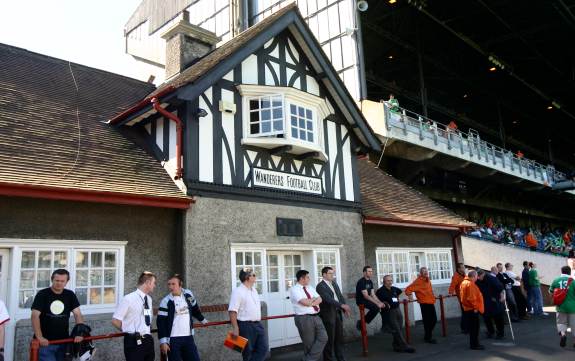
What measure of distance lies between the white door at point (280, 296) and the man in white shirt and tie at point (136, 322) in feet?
13.7

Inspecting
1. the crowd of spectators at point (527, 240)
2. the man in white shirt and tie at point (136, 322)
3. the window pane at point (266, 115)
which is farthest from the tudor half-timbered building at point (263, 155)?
the crowd of spectators at point (527, 240)

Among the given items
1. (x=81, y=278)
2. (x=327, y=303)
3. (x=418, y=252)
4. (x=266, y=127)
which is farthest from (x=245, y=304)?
(x=418, y=252)

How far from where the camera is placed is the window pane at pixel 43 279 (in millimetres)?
7841

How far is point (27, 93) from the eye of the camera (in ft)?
34.0

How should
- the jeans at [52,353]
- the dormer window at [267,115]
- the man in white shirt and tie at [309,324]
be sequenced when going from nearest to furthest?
the jeans at [52,353]
the man in white shirt and tie at [309,324]
the dormer window at [267,115]

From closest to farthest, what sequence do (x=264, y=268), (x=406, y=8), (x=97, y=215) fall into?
(x=97, y=215) → (x=264, y=268) → (x=406, y=8)

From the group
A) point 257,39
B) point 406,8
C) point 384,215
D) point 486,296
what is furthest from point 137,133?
point 406,8

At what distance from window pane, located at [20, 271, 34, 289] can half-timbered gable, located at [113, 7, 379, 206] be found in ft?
9.98

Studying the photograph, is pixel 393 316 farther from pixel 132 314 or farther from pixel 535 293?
pixel 535 293

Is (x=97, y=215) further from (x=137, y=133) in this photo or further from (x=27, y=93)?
(x=27, y=93)

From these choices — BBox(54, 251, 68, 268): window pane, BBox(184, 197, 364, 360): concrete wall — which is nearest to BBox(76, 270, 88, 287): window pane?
BBox(54, 251, 68, 268): window pane

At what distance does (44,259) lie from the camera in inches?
313

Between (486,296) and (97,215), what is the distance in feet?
27.1

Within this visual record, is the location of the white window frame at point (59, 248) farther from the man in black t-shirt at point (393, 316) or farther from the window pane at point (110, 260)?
the man in black t-shirt at point (393, 316)
